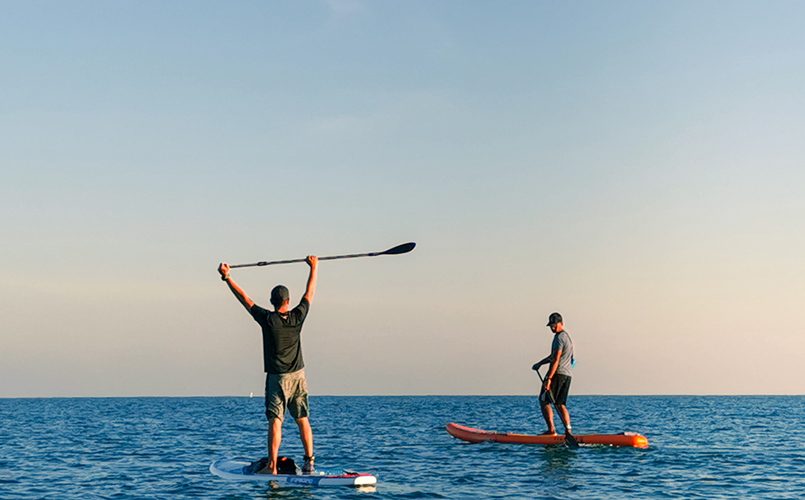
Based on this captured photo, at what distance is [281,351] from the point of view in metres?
14.3

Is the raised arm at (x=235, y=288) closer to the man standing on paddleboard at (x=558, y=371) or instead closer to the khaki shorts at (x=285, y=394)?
the khaki shorts at (x=285, y=394)

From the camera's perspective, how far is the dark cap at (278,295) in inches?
561

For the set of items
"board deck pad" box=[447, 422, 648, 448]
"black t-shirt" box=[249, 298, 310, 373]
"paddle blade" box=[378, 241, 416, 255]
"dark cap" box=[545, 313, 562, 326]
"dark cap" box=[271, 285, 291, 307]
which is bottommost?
"board deck pad" box=[447, 422, 648, 448]

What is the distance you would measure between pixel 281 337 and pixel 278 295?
0.63 m

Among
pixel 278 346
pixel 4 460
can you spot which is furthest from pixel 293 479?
pixel 4 460

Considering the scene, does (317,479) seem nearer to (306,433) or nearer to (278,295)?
(306,433)

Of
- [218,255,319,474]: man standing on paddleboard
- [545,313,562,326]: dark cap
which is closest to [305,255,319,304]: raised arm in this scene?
[218,255,319,474]: man standing on paddleboard

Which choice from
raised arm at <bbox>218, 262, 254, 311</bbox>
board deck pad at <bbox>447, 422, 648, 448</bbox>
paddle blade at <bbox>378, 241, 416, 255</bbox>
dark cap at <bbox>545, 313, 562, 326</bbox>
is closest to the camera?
raised arm at <bbox>218, 262, 254, 311</bbox>

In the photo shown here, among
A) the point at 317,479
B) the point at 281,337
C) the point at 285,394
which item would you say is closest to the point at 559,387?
the point at 317,479

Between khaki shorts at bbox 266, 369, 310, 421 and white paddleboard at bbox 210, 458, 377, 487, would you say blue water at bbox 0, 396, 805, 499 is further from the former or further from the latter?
khaki shorts at bbox 266, 369, 310, 421

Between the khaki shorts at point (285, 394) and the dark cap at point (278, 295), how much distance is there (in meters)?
1.11

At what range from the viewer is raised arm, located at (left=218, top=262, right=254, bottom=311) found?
13.9m

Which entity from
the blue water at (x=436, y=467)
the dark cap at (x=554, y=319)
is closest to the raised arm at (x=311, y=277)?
the blue water at (x=436, y=467)

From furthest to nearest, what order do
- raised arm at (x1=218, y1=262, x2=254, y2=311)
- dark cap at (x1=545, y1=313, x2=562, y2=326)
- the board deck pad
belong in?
the board deck pad, dark cap at (x1=545, y1=313, x2=562, y2=326), raised arm at (x1=218, y1=262, x2=254, y2=311)
